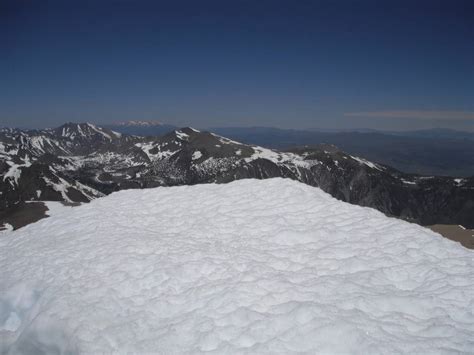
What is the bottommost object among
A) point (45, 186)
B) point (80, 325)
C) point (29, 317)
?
point (45, 186)

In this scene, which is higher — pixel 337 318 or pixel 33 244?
pixel 337 318

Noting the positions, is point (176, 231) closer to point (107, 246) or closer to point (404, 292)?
point (107, 246)

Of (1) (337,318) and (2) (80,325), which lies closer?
(1) (337,318)

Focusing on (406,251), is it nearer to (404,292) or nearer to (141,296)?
(404,292)

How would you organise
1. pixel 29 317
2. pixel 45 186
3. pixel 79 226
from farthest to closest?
pixel 45 186
pixel 79 226
pixel 29 317

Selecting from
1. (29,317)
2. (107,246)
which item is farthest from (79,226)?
(29,317)

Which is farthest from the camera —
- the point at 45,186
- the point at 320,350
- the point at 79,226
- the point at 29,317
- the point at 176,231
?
the point at 45,186
